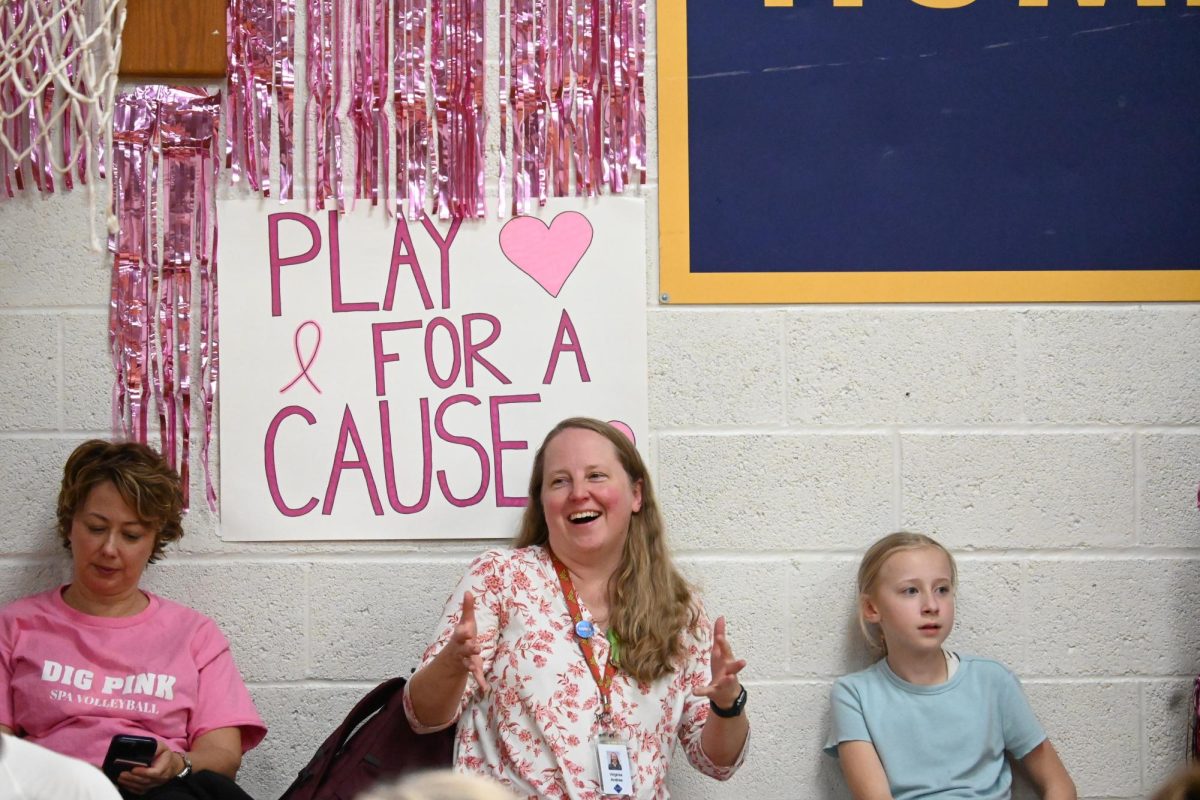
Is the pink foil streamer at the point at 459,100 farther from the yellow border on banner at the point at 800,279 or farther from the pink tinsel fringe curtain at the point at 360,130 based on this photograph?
the yellow border on banner at the point at 800,279

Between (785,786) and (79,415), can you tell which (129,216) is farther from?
(785,786)

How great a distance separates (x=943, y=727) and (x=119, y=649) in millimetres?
1560

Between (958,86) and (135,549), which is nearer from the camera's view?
(135,549)

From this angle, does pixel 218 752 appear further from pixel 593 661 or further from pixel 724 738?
pixel 724 738

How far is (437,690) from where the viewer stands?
214cm

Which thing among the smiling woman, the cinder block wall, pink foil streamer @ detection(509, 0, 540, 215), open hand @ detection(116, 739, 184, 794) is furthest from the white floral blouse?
pink foil streamer @ detection(509, 0, 540, 215)

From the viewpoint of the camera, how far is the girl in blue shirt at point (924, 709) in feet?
7.86

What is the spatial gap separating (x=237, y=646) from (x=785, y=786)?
3.79 feet

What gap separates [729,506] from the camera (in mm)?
2600

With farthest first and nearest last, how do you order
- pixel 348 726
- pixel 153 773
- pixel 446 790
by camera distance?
pixel 348 726 < pixel 153 773 < pixel 446 790

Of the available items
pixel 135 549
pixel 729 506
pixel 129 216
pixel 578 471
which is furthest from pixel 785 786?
pixel 129 216

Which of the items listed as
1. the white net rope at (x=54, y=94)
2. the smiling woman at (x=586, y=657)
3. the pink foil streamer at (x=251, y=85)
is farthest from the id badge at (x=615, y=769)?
the white net rope at (x=54, y=94)

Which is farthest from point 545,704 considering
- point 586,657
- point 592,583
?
point 592,583

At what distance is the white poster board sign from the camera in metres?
2.57
